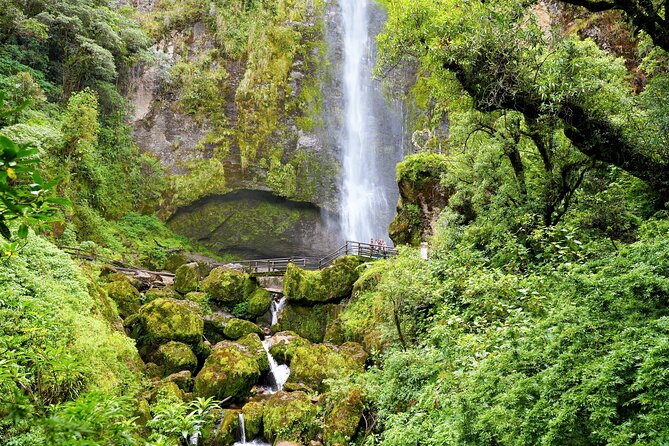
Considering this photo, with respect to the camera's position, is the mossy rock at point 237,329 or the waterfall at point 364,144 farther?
the waterfall at point 364,144

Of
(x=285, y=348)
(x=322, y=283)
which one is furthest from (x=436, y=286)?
(x=322, y=283)

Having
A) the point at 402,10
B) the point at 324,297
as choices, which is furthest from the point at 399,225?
the point at 402,10

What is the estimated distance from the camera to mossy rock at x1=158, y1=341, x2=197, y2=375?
9906 mm

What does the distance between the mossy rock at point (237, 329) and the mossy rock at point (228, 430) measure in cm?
441

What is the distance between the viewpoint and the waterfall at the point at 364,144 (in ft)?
79.1

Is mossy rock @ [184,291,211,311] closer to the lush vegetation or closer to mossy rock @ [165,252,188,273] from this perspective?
the lush vegetation

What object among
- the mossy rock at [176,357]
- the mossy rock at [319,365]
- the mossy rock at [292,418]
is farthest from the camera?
the mossy rock at [176,357]

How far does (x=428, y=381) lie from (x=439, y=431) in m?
→ 1.54

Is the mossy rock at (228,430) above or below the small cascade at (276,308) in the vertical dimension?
below

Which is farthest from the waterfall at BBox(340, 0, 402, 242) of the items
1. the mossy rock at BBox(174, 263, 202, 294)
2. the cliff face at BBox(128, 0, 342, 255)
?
the mossy rock at BBox(174, 263, 202, 294)

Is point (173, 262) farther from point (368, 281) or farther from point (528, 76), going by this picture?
point (528, 76)

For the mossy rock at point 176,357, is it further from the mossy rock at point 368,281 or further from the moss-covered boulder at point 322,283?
the mossy rock at point 368,281

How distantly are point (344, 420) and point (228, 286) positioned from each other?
9.09 meters

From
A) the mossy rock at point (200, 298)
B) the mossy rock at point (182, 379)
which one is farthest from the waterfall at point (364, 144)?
the mossy rock at point (182, 379)
